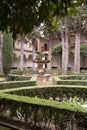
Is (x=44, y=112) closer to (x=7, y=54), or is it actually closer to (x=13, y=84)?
(x=13, y=84)

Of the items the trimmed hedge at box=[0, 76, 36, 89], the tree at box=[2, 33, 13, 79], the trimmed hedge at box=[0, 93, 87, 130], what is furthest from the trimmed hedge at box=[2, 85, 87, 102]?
the tree at box=[2, 33, 13, 79]

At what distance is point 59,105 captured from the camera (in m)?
6.22

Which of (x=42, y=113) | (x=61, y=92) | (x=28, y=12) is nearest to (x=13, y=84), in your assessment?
(x=61, y=92)

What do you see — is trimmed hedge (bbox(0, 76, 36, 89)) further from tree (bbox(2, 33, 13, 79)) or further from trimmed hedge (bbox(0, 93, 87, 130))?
tree (bbox(2, 33, 13, 79))

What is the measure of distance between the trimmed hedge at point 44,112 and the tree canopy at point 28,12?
2.61m

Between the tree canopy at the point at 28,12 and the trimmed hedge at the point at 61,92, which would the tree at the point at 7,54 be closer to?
the trimmed hedge at the point at 61,92

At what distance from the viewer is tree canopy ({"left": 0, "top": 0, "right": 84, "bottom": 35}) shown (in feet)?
11.4

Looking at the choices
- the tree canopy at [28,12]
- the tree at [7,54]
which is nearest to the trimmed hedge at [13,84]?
the tree canopy at [28,12]

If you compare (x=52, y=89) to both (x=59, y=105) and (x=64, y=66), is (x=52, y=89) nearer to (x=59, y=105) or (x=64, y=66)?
(x=59, y=105)

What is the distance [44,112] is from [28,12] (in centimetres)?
353

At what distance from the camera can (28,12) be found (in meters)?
3.61

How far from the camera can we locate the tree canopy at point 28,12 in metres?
3.47

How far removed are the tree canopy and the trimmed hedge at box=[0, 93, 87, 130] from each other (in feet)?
8.56

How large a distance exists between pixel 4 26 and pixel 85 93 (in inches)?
311
